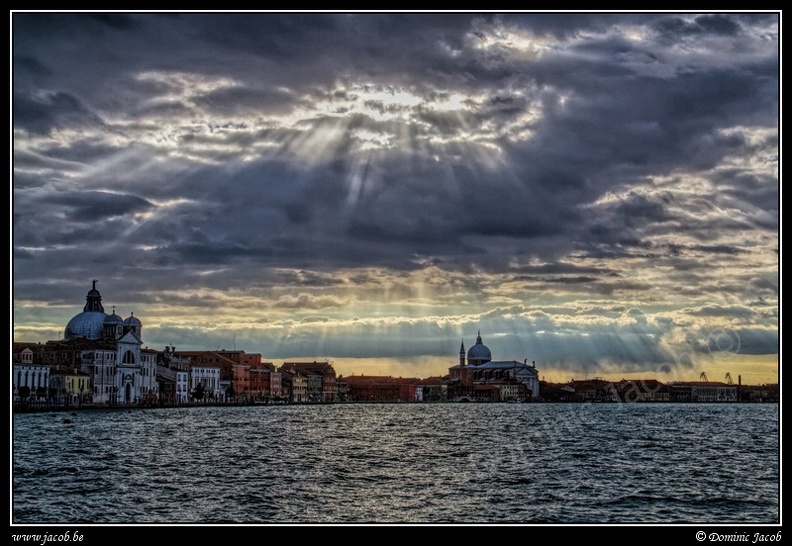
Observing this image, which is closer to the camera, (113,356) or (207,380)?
(113,356)

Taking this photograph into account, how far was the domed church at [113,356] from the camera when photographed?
410 feet

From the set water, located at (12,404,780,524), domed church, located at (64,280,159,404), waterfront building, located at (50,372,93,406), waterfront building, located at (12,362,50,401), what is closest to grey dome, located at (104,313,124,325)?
domed church, located at (64,280,159,404)

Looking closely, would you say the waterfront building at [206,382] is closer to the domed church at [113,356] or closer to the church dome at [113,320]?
the domed church at [113,356]

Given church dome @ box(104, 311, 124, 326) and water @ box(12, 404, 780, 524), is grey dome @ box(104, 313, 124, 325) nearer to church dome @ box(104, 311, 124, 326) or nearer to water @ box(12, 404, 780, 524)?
church dome @ box(104, 311, 124, 326)

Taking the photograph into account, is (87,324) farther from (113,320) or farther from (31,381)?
(31,381)

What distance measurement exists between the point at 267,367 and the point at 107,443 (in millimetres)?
136248

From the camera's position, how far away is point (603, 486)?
3247cm

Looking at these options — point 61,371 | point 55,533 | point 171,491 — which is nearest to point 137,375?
point 61,371

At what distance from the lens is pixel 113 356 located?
127 metres

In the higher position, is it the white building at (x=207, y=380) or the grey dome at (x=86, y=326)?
the grey dome at (x=86, y=326)

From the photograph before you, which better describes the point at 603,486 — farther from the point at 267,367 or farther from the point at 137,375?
the point at 267,367

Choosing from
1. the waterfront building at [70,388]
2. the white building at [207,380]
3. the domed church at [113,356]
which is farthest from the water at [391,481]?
the white building at [207,380]

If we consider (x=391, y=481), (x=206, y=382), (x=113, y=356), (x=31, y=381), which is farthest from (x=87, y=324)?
(x=391, y=481)

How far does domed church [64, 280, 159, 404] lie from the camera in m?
125
